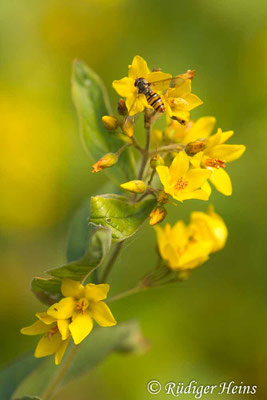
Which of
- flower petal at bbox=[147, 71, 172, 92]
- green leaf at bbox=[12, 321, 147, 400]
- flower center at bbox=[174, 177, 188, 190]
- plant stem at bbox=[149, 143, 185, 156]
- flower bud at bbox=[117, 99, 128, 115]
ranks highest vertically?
flower petal at bbox=[147, 71, 172, 92]

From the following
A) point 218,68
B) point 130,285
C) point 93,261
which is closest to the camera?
point 93,261

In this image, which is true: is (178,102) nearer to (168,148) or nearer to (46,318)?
(168,148)

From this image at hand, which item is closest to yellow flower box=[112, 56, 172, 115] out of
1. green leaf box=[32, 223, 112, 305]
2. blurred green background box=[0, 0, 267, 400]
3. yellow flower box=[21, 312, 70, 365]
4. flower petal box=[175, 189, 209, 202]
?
flower petal box=[175, 189, 209, 202]

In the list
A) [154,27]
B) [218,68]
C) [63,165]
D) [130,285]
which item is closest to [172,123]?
[130,285]

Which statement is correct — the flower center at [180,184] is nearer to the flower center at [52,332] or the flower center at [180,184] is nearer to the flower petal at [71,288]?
the flower petal at [71,288]

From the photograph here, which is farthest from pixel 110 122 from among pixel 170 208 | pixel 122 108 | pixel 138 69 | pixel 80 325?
pixel 170 208

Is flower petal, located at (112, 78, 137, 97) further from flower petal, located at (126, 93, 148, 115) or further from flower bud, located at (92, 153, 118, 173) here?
flower bud, located at (92, 153, 118, 173)

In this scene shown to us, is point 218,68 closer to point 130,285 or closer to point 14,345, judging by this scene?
point 130,285
